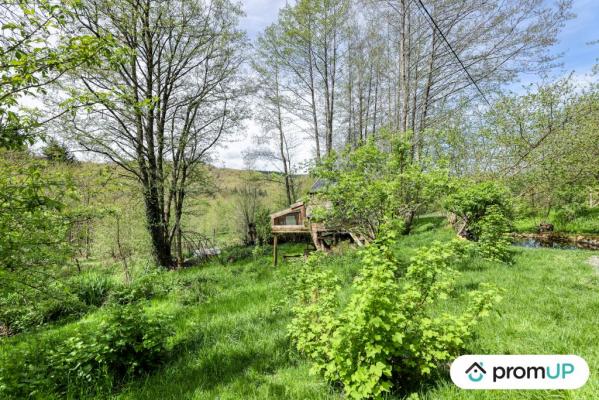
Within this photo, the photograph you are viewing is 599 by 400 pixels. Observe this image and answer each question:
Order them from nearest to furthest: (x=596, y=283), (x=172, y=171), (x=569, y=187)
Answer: (x=596, y=283)
(x=172, y=171)
(x=569, y=187)

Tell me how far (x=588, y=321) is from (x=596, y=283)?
264 centimetres

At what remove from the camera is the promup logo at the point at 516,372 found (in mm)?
2222

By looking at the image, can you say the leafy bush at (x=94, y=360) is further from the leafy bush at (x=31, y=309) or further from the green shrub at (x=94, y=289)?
the green shrub at (x=94, y=289)

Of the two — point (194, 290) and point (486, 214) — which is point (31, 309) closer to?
point (194, 290)

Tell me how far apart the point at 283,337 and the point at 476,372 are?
2430 mm

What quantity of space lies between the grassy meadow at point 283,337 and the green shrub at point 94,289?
1034 mm

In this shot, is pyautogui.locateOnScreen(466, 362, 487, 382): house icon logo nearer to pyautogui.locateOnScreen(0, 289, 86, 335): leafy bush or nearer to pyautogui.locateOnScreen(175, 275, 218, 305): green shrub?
pyautogui.locateOnScreen(0, 289, 86, 335): leafy bush

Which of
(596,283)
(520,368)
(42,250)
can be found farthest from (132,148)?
(596,283)

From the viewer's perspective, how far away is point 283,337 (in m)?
3.90

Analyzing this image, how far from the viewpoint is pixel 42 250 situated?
3289mm

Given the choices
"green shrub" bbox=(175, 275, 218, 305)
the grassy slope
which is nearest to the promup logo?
the grassy slope

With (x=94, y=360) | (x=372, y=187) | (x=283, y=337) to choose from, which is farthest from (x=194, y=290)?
(x=372, y=187)

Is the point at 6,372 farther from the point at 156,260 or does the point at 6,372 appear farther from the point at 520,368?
Answer: the point at 156,260

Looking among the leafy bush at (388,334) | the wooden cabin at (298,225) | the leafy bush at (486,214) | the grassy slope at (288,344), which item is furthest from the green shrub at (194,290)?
the leafy bush at (486,214)
